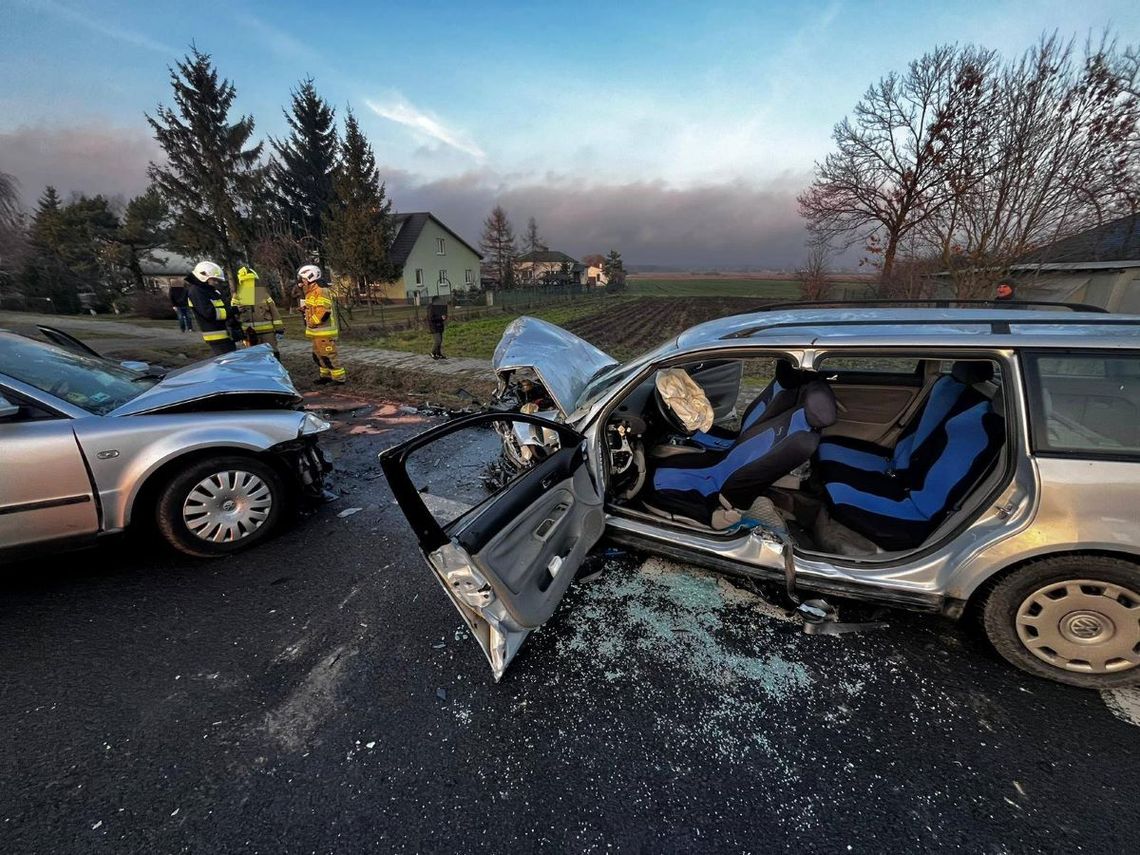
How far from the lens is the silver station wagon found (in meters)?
1.79

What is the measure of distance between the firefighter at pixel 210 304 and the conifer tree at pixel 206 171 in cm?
2234

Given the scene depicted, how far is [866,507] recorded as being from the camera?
2.43 metres

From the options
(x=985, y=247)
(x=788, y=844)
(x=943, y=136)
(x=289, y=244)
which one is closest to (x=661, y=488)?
(x=788, y=844)

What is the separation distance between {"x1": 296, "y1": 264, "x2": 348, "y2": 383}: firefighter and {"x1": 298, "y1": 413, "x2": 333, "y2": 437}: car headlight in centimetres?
459

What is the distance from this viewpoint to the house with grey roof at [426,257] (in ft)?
112

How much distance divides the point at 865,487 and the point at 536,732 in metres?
2.16

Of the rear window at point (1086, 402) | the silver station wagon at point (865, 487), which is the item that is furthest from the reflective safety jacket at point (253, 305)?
the rear window at point (1086, 402)

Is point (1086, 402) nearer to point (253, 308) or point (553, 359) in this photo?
point (553, 359)

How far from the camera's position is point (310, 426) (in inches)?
127

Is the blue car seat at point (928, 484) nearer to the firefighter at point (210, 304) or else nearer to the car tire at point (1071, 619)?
the car tire at point (1071, 619)

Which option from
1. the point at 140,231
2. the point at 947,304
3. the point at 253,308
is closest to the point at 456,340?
the point at 253,308

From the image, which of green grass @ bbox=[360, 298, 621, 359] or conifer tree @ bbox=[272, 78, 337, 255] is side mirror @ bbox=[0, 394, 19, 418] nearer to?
green grass @ bbox=[360, 298, 621, 359]

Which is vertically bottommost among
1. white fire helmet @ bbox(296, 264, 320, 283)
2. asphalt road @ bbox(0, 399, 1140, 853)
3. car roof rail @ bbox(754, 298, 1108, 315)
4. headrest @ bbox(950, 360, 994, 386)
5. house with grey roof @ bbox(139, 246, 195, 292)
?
asphalt road @ bbox(0, 399, 1140, 853)

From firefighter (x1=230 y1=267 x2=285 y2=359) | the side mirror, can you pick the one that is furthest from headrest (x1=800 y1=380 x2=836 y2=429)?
firefighter (x1=230 y1=267 x2=285 y2=359)
